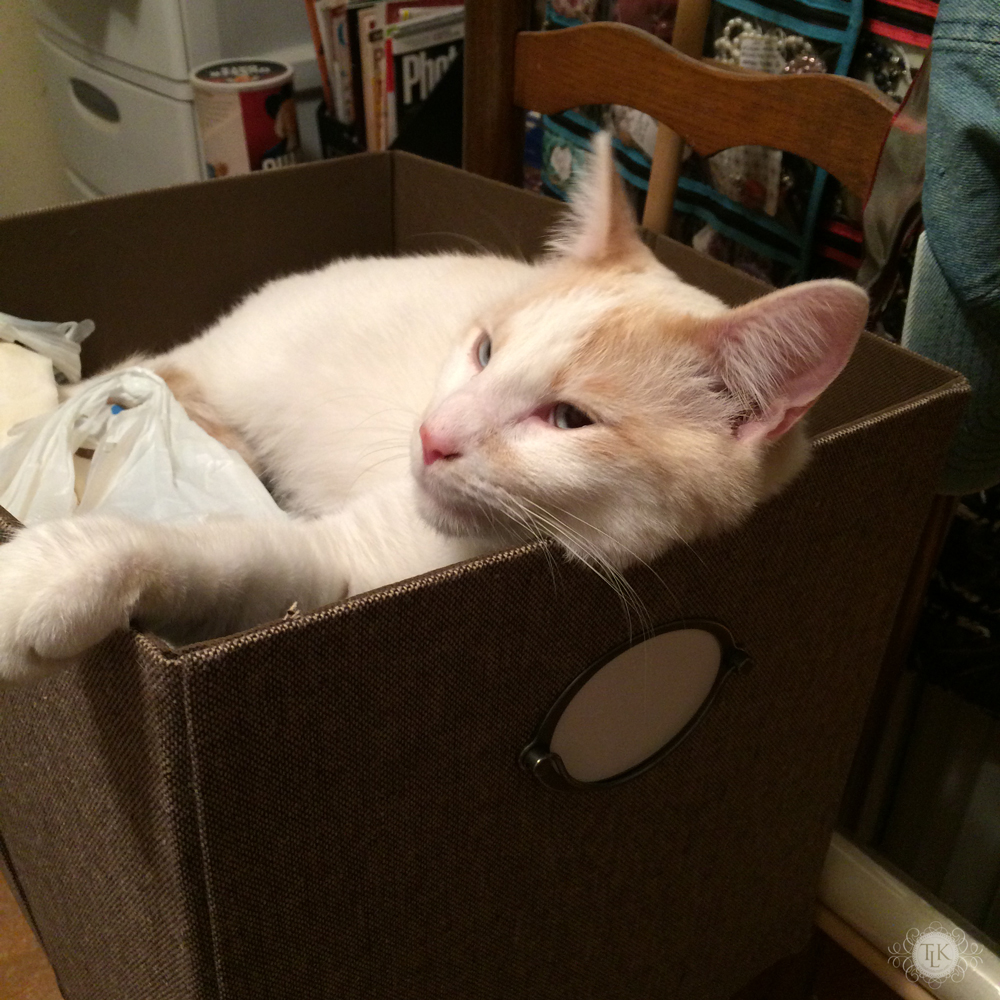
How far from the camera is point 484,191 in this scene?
1.18 metres

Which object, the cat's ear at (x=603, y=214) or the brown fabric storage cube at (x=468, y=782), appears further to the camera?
the cat's ear at (x=603, y=214)

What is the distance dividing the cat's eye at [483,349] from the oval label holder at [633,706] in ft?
0.94

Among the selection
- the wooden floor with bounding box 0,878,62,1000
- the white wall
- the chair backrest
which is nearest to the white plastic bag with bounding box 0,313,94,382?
the chair backrest

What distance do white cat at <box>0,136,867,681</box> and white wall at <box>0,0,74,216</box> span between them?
5.66 feet

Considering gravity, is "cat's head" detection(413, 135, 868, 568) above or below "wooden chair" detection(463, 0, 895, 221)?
below

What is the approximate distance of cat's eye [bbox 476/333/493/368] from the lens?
2.47 ft

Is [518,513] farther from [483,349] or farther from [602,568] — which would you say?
[483,349]

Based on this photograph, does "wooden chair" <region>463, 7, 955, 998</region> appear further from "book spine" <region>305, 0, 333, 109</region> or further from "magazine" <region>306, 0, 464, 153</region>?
"book spine" <region>305, 0, 333, 109</region>

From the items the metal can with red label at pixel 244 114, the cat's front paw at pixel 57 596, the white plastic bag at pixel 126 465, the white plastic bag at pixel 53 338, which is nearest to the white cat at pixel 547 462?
the cat's front paw at pixel 57 596

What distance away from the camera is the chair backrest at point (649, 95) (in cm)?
86

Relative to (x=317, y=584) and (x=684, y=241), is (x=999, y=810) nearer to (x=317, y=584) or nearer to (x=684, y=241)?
(x=684, y=241)

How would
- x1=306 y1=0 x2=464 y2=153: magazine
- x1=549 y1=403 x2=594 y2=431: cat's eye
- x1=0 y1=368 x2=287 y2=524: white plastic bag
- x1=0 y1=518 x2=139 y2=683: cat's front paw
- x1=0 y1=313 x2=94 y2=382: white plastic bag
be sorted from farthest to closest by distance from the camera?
1. x1=306 y1=0 x2=464 y2=153: magazine
2. x1=0 y1=313 x2=94 y2=382: white plastic bag
3. x1=0 y1=368 x2=287 y2=524: white plastic bag
4. x1=549 y1=403 x2=594 y2=431: cat's eye
5. x1=0 y1=518 x2=139 y2=683: cat's front paw

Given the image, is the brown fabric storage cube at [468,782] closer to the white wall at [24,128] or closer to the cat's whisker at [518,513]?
the cat's whisker at [518,513]
